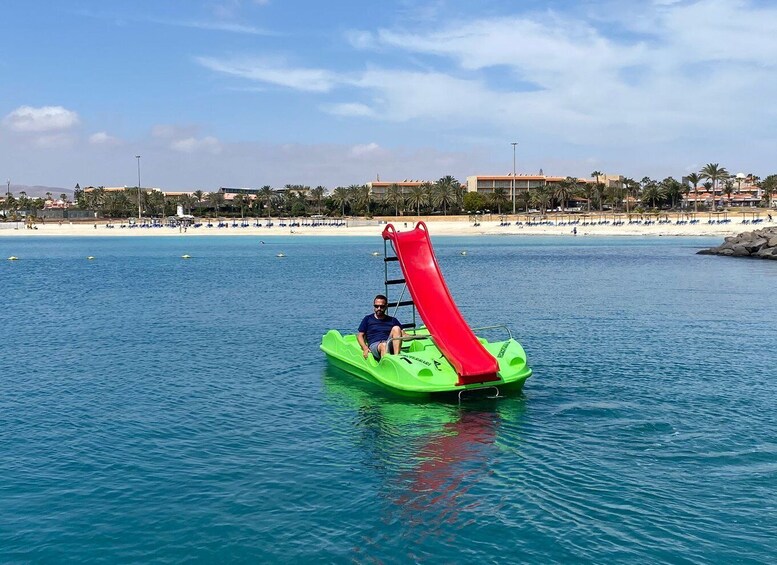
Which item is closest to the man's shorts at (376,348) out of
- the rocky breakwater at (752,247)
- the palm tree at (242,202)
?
the rocky breakwater at (752,247)

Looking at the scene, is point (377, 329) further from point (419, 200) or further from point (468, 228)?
point (419, 200)

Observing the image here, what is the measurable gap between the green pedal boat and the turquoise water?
0.49 metres

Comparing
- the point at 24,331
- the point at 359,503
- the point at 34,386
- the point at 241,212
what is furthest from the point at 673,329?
the point at 241,212

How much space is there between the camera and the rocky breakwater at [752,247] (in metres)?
62.5

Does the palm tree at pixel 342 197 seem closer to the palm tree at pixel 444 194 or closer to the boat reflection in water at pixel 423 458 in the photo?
the palm tree at pixel 444 194

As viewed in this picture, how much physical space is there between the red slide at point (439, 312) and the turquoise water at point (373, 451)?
2.69ft

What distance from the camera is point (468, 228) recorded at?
12638 cm

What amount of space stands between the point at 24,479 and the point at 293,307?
68.2 ft

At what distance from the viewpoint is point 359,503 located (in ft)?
34.6

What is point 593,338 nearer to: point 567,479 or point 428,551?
point 567,479

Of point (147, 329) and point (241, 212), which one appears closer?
point (147, 329)

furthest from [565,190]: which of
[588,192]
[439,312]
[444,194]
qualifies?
[439,312]

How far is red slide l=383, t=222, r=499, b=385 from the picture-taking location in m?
15.2

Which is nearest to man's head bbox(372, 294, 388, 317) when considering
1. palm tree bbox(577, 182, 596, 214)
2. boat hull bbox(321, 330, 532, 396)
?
boat hull bbox(321, 330, 532, 396)
